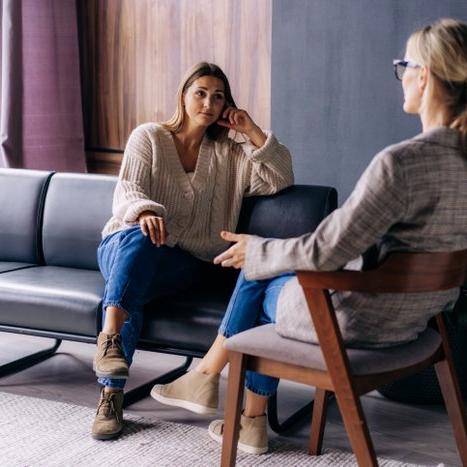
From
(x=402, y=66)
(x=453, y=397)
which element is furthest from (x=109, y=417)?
(x=402, y=66)

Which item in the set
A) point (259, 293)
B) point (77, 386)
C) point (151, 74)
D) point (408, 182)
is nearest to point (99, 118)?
point (151, 74)

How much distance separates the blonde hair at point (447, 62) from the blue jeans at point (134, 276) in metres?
1.11

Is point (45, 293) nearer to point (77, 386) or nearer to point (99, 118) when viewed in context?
point (77, 386)

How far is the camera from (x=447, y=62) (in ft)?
6.45

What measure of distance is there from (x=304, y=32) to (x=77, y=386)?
1.62 metres

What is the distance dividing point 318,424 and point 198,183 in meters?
0.92

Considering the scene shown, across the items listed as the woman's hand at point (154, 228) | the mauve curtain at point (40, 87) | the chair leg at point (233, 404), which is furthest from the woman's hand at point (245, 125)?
the mauve curtain at point (40, 87)

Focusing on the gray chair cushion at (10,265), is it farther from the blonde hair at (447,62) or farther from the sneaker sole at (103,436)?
the blonde hair at (447,62)

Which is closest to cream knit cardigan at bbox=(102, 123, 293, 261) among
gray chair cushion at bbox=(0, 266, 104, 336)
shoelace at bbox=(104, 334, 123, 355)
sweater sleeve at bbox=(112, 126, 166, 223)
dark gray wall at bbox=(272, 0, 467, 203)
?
sweater sleeve at bbox=(112, 126, 166, 223)

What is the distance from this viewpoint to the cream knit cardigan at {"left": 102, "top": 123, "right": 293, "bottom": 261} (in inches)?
118

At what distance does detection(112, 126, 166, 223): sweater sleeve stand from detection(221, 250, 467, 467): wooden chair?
753 millimetres

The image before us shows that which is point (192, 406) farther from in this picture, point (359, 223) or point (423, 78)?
point (423, 78)

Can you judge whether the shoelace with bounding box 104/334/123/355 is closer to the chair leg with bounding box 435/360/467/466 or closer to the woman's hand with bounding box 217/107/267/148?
the woman's hand with bounding box 217/107/267/148

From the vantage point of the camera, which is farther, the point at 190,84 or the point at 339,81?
the point at 339,81
